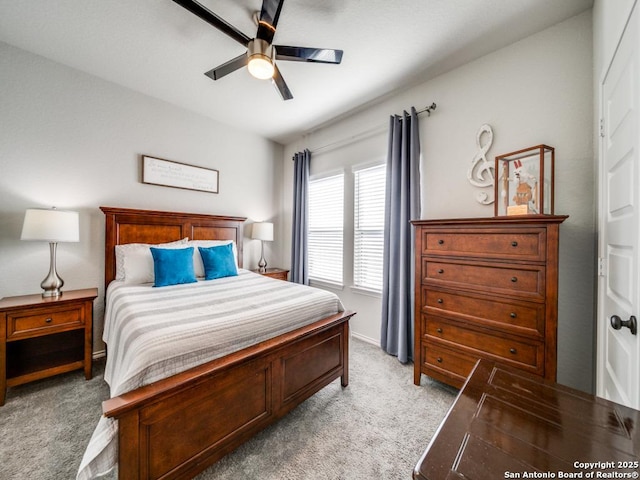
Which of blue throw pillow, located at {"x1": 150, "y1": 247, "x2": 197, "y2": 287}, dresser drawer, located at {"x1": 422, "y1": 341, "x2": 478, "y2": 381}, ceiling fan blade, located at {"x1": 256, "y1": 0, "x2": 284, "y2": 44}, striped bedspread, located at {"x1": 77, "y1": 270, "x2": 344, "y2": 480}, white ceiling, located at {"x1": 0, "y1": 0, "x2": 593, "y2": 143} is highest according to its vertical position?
white ceiling, located at {"x1": 0, "y1": 0, "x2": 593, "y2": 143}

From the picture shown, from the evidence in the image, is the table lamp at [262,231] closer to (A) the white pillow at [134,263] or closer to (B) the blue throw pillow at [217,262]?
(B) the blue throw pillow at [217,262]

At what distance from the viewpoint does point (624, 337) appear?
1.09m

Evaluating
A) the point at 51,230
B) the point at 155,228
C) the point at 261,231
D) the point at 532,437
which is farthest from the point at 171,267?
the point at 532,437

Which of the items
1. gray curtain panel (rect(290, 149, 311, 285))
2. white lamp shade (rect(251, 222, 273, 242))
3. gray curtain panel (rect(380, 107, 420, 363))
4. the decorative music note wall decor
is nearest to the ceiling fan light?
gray curtain panel (rect(380, 107, 420, 363))

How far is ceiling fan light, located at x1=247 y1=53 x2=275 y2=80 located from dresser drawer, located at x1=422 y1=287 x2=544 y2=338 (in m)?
2.09

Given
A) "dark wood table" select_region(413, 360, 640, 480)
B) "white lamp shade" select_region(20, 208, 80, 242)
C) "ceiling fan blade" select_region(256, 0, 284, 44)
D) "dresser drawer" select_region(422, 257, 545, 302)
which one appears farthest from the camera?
"white lamp shade" select_region(20, 208, 80, 242)

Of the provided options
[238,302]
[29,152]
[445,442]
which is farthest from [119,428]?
[29,152]

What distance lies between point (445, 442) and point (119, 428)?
125cm

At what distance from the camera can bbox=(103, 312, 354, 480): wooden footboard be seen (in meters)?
1.09

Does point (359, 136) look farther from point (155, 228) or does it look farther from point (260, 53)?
point (155, 228)

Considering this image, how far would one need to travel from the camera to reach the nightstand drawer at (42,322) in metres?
1.96

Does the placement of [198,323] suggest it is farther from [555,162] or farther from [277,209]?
[277,209]

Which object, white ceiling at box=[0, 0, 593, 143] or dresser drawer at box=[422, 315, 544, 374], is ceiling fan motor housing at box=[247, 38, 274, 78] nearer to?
white ceiling at box=[0, 0, 593, 143]

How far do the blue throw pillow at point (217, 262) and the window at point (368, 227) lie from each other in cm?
157
